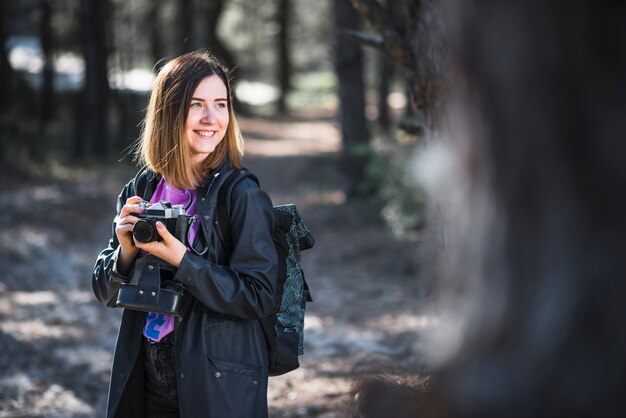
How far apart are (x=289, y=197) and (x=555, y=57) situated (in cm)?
1665

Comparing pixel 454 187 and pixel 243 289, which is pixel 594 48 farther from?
pixel 243 289

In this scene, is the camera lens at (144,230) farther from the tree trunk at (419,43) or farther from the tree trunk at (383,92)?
the tree trunk at (383,92)

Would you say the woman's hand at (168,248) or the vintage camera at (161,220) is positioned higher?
the vintage camera at (161,220)

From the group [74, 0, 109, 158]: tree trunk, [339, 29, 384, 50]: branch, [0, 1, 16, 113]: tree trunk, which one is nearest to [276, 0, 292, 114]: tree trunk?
[74, 0, 109, 158]: tree trunk

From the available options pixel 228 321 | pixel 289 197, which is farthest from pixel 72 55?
pixel 228 321

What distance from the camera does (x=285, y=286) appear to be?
305 cm

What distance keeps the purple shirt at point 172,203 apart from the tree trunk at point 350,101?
12.4 m

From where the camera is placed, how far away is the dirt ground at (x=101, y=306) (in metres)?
6.49

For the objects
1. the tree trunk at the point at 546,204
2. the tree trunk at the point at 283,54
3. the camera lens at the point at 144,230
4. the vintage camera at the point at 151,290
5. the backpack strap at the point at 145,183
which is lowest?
the tree trunk at the point at 546,204

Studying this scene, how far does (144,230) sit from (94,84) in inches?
849

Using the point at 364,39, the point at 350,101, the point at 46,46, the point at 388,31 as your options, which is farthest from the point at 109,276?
the point at 46,46

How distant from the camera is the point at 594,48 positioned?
5.77ft

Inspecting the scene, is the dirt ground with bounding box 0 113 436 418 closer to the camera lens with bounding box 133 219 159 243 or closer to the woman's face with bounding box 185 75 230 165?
the camera lens with bounding box 133 219 159 243

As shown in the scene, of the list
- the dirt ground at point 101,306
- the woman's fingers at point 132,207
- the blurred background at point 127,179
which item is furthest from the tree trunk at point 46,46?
the woman's fingers at point 132,207
